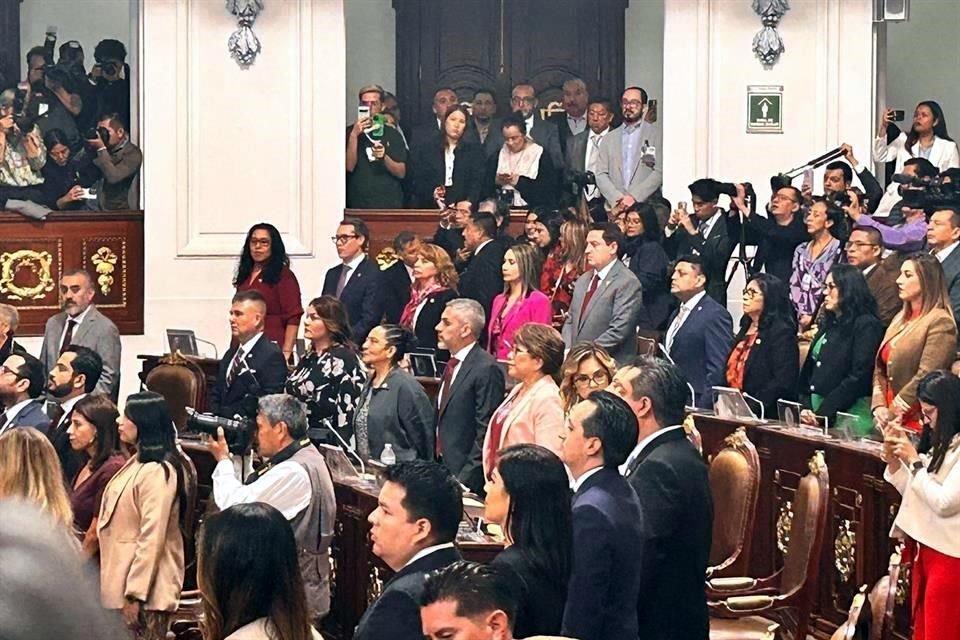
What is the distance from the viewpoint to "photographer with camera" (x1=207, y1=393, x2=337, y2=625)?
21.5 feet

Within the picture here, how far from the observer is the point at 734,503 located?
6.77 metres

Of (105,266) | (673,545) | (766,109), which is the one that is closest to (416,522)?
(673,545)

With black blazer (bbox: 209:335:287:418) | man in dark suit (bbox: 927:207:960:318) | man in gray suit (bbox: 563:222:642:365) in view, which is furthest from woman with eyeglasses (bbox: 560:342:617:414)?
man in gray suit (bbox: 563:222:642:365)

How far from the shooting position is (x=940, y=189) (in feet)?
35.0

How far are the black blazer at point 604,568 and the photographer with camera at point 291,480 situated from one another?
2296 millimetres

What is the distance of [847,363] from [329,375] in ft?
8.17

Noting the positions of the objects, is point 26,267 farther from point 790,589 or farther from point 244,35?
point 790,589

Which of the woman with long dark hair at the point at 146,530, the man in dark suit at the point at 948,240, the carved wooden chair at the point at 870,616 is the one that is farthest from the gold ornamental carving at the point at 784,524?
the carved wooden chair at the point at 870,616

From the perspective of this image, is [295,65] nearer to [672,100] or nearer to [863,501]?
[672,100]

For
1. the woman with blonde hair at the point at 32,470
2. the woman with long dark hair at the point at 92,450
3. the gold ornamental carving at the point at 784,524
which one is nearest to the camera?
the woman with blonde hair at the point at 32,470

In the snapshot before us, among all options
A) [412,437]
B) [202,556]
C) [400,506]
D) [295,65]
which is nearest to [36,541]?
[202,556]

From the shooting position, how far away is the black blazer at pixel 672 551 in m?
4.95

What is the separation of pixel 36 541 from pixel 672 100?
13.8 metres

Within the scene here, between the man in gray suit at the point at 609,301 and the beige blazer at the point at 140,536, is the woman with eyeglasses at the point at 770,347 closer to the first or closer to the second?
the man in gray suit at the point at 609,301
